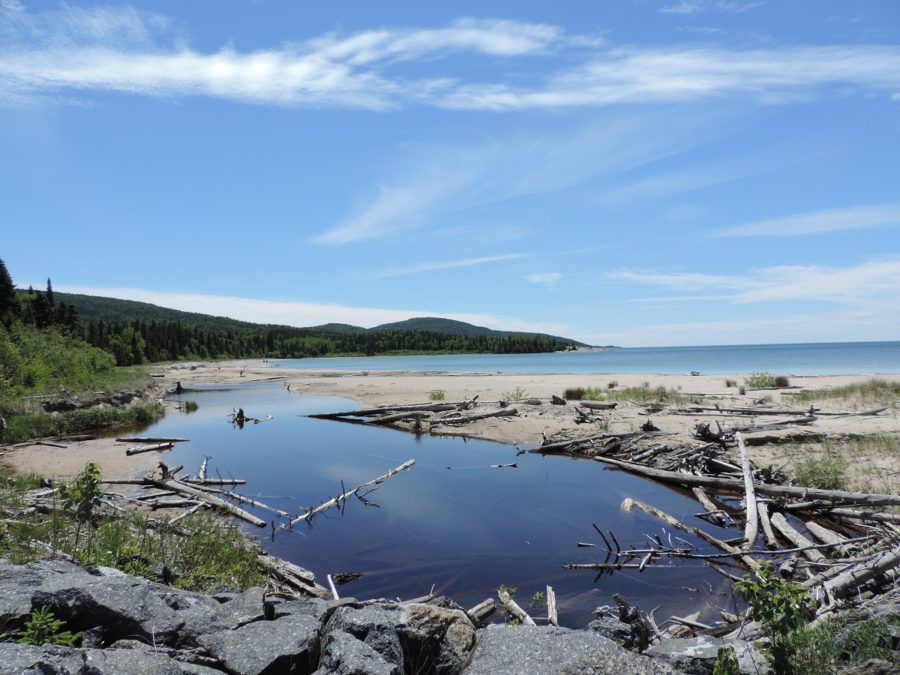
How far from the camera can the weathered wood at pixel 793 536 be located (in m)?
10.3

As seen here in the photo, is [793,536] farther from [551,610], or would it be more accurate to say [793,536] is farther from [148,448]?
[148,448]

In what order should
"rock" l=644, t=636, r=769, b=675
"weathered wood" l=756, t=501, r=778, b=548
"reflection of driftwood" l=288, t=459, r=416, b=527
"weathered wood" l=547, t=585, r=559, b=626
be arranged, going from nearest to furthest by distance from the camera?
"rock" l=644, t=636, r=769, b=675 < "weathered wood" l=547, t=585, r=559, b=626 < "weathered wood" l=756, t=501, r=778, b=548 < "reflection of driftwood" l=288, t=459, r=416, b=527

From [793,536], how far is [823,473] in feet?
14.2

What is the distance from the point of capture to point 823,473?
1454 cm

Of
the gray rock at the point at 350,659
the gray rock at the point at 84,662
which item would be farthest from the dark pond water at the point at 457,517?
the gray rock at the point at 84,662

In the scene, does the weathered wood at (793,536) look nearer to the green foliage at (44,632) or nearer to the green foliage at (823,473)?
the green foliage at (823,473)

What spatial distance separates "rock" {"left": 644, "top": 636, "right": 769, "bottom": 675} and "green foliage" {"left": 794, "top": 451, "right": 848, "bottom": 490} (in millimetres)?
10987

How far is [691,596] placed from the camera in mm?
9500

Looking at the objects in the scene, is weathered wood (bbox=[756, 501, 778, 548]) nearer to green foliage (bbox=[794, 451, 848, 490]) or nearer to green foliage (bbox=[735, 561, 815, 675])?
green foliage (bbox=[794, 451, 848, 490])

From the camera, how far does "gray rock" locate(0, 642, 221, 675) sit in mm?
4020

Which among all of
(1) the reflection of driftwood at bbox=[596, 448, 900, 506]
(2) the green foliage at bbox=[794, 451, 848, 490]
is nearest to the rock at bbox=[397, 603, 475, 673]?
(1) the reflection of driftwood at bbox=[596, 448, 900, 506]

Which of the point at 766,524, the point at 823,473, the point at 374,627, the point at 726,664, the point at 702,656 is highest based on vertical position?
the point at 726,664

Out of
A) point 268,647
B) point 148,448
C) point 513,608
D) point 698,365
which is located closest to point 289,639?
→ point 268,647

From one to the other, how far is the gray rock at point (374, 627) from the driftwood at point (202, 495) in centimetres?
843
